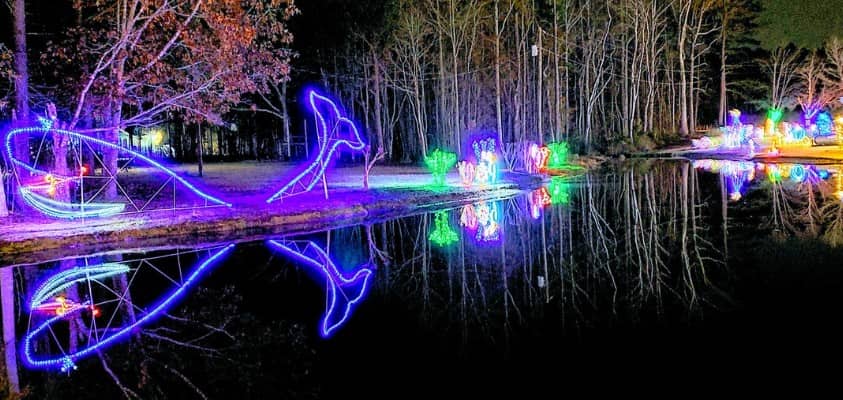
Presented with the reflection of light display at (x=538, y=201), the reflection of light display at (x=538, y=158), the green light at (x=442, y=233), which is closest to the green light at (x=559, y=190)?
the reflection of light display at (x=538, y=201)

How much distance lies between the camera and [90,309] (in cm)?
872

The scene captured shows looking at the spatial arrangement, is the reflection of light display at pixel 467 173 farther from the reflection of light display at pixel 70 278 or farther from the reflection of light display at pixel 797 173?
the reflection of light display at pixel 70 278

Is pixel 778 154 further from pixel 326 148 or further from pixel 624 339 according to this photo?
pixel 624 339

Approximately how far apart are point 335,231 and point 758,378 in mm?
10855

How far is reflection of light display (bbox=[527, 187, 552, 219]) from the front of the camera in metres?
17.5

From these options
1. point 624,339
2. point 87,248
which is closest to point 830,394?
point 624,339

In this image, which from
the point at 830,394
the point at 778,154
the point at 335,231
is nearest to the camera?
the point at 830,394

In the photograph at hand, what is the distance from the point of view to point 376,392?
549cm

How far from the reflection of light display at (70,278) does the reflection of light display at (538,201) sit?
9646 millimetres

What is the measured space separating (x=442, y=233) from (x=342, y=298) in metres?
5.66

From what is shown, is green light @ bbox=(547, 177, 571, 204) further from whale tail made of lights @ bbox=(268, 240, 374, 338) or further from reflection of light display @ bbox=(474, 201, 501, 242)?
whale tail made of lights @ bbox=(268, 240, 374, 338)

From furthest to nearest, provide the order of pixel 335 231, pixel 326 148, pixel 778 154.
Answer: pixel 778 154 → pixel 326 148 → pixel 335 231

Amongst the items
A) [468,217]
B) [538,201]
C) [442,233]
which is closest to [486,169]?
[538,201]

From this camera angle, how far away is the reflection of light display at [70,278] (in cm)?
934
